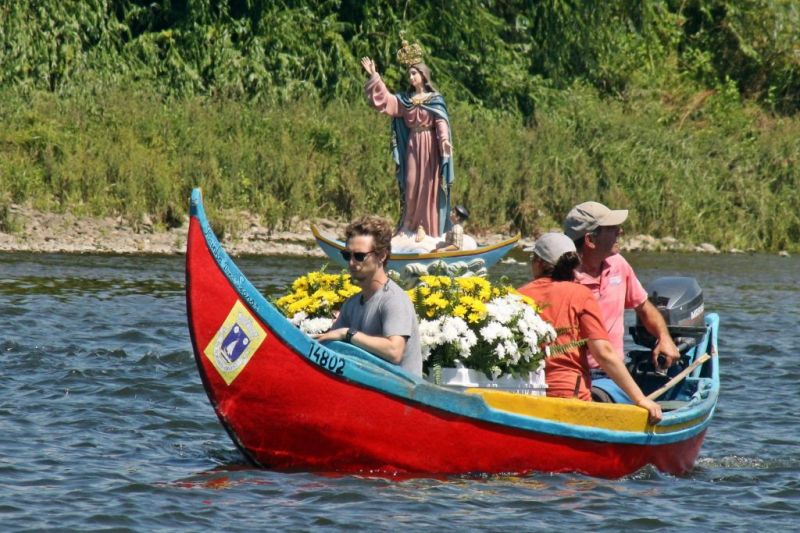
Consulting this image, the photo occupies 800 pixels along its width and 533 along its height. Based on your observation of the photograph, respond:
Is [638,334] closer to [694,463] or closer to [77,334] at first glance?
[694,463]

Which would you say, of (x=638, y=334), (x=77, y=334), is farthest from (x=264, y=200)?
(x=638, y=334)

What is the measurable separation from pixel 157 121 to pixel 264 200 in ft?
6.96

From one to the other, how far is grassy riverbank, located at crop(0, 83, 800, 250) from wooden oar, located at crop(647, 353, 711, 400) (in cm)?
1388

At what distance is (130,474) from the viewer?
8.57 meters

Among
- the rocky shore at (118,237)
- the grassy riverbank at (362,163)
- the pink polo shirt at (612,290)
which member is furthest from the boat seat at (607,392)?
the grassy riverbank at (362,163)

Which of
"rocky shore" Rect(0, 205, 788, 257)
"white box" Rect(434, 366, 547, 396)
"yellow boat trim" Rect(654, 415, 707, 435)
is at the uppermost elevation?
"white box" Rect(434, 366, 547, 396)

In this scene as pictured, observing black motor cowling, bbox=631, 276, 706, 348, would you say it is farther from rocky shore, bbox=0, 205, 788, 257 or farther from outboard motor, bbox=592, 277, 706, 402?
rocky shore, bbox=0, 205, 788, 257

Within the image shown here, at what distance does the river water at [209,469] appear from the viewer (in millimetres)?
7688

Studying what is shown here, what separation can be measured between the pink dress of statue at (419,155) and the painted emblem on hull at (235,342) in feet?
33.1

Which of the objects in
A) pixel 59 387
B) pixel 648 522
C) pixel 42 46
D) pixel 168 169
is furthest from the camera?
pixel 42 46

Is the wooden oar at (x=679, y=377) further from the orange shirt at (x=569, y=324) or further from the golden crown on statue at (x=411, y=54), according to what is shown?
the golden crown on statue at (x=411, y=54)

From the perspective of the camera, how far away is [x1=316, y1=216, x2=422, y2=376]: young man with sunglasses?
775cm

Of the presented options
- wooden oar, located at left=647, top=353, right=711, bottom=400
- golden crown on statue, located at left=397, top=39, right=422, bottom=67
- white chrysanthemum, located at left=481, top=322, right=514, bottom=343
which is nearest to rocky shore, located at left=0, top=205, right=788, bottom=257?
golden crown on statue, located at left=397, top=39, right=422, bottom=67

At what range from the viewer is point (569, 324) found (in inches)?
332
